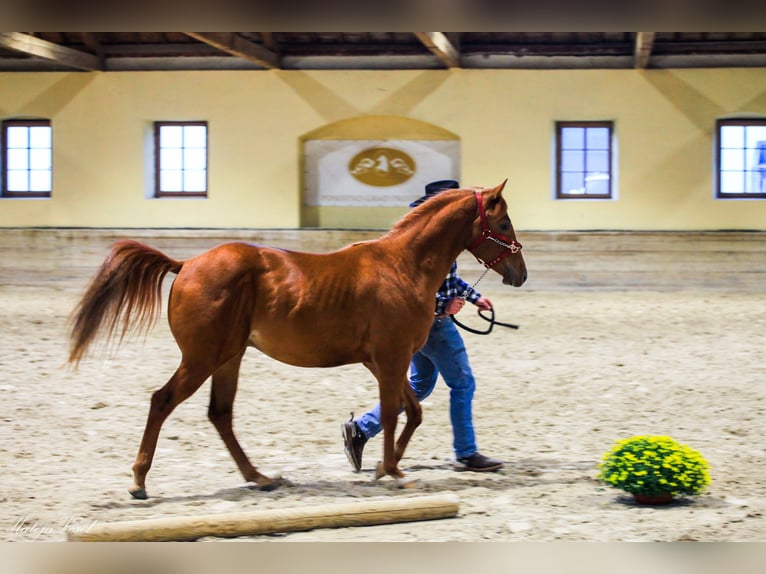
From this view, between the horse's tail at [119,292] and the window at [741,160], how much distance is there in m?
9.84

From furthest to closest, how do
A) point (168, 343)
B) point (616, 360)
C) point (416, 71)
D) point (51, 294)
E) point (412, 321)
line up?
1. point (416, 71)
2. point (51, 294)
3. point (168, 343)
4. point (616, 360)
5. point (412, 321)

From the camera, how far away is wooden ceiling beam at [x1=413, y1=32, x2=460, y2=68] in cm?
1040

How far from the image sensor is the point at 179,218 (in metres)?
12.6

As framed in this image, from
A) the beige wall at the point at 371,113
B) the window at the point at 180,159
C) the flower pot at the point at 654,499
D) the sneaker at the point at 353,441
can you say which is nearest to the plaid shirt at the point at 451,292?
the sneaker at the point at 353,441

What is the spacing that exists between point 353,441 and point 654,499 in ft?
5.18

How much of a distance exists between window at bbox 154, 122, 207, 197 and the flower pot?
961 centimetres

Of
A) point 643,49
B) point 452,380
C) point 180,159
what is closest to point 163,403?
point 452,380

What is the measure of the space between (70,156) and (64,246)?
4.58ft

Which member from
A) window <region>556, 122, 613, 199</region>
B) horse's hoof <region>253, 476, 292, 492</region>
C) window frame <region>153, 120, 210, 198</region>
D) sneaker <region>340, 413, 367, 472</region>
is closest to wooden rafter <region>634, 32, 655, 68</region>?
window <region>556, 122, 613, 199</region>

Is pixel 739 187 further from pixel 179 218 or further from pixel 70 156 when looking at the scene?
pixel 70 156

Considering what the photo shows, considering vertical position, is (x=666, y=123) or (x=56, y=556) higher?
(x=666, y=123)

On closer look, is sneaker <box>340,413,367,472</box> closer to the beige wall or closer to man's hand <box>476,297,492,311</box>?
man's hand <box>476,297,492,311</box>

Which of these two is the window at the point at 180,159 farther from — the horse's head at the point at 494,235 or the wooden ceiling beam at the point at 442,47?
the horse's head at the point at 494,235

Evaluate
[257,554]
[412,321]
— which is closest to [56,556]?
[257,554]
